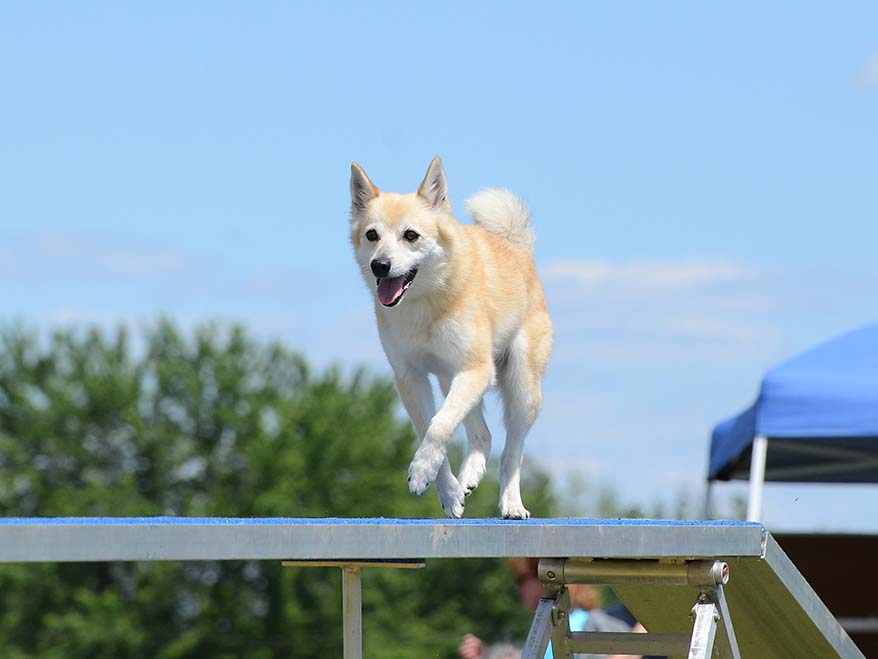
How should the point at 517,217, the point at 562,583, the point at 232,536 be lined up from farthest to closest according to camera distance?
1. the point at 517,217
2. the point at 562,583
3. the point at 232,536

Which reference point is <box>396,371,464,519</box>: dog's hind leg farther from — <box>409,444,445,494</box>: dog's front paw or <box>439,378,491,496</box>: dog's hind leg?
<box>409,444,445,494</box>: dog's front paw

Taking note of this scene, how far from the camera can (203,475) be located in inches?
1302

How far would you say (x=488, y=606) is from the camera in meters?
34.9

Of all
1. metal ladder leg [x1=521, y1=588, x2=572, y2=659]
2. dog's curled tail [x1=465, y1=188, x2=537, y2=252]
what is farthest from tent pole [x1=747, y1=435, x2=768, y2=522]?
metal ladder leg [x1=521, y1=588, x2=572, y2=659]

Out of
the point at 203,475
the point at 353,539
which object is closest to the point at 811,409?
the point at 353,539

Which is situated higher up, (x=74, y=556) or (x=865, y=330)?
(x=74, y=556)

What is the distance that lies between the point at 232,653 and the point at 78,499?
452 centimetres

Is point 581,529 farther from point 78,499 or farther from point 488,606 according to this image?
point 488,606

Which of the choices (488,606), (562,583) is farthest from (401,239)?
(488,606)

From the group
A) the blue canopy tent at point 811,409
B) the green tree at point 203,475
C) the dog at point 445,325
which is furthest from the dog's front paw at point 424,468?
the green tree at point 203,475

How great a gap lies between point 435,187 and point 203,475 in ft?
91.7

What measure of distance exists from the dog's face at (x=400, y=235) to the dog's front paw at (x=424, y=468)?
58 cm

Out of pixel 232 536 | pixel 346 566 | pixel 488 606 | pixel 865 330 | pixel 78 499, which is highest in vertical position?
pixel 232 536

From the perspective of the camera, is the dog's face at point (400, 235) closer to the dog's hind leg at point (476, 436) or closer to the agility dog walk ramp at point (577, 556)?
the dog's hind leg at point (476, 436)
